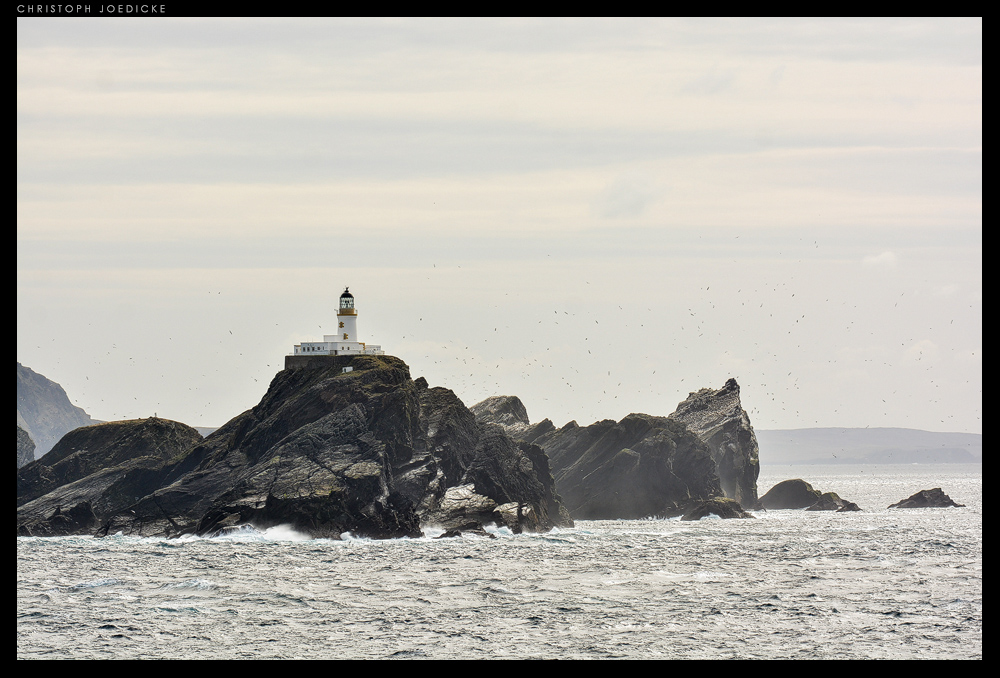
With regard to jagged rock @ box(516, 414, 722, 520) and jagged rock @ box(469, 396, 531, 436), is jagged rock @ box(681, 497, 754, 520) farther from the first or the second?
jagged rock @ box(469, 396, 531, 436)

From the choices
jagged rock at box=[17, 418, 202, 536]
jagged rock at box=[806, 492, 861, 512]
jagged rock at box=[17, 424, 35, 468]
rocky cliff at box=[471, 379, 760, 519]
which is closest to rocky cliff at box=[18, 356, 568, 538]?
jagged rock at box=[17, 418, 202, 536]

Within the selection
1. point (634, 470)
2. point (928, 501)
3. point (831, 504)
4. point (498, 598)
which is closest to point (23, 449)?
point (634, 470)

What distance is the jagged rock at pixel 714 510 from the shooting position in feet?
444

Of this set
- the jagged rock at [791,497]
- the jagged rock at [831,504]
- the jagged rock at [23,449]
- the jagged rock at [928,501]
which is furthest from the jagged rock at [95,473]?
the jagged rock at [928,501]

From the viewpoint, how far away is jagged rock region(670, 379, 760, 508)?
154m

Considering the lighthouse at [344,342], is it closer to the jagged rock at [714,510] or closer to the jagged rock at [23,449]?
the jagged rock at [714,510]

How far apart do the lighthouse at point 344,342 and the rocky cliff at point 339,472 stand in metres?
2.14

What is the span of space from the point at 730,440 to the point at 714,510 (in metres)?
20.9

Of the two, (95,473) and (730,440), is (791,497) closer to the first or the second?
(730,440)

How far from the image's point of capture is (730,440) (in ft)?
509

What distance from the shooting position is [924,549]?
91.2 metres

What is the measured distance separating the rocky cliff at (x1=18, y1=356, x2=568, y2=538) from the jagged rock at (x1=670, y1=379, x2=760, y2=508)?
41.7 m
